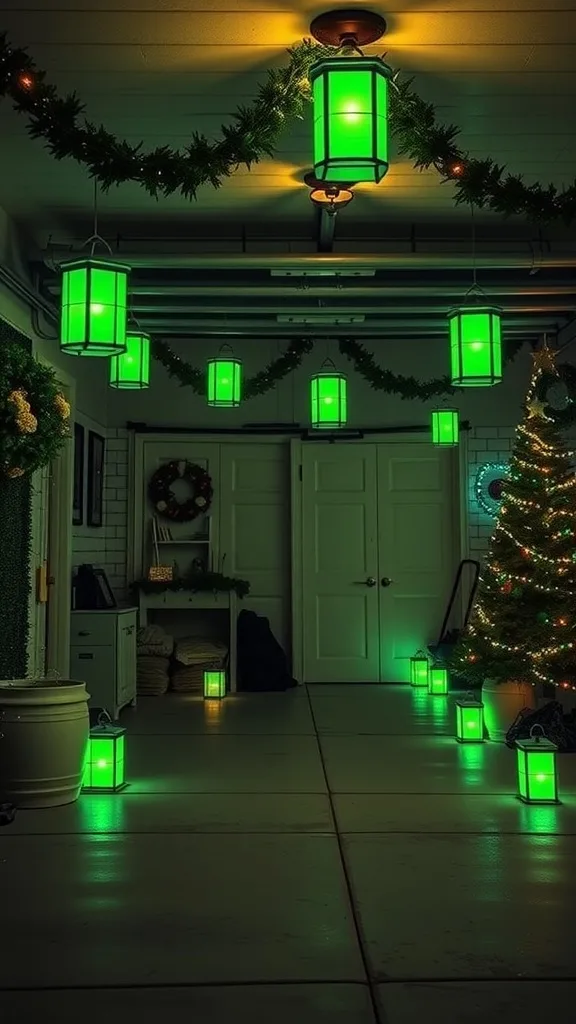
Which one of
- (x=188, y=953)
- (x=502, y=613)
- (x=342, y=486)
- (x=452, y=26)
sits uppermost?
(x=452, y=26)

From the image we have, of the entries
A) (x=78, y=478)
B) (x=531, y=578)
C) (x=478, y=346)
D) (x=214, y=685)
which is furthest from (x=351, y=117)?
(x=214, y=685)

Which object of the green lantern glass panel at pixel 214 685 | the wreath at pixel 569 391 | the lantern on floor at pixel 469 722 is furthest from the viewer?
the green lantern glass panel at pixel 214 685

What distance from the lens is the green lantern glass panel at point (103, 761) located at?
478cm

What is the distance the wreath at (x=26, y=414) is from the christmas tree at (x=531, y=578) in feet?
10.1

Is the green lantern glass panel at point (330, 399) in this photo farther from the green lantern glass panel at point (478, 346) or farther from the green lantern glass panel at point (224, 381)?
the green lantern glass panel at point (478, 346)

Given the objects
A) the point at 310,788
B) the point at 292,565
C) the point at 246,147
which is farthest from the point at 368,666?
the point at 246,147

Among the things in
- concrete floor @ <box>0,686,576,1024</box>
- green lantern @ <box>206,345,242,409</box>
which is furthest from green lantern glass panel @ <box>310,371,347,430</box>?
concrete floor @ <box>0,686,576,1024</box>

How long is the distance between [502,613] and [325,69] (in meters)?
3.96

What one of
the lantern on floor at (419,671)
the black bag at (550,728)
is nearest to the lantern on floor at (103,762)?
the black bag at (550,728)

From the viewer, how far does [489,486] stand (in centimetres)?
935

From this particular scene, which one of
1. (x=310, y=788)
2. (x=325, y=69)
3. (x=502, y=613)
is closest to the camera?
(x=325, y=69)

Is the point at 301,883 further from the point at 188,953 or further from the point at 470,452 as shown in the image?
the point at 470,452

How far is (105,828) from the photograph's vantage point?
13.5 ft

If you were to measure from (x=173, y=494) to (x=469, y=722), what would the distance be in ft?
13.5
